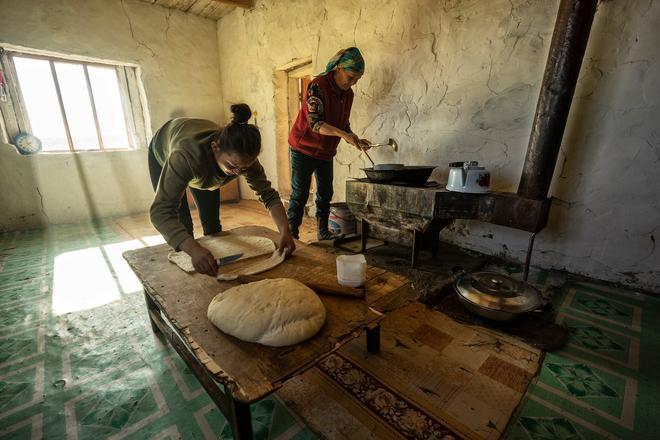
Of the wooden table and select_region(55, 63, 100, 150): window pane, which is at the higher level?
select_region(55, 63, 100, 150): window pane

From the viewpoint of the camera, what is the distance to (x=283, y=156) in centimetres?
469

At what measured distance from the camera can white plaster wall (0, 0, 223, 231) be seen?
3670 millimetres

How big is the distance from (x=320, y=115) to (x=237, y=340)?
6.67 ft

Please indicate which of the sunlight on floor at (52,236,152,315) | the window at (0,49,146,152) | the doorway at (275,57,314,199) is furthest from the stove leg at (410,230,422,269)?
the window at (0,49,146,152)

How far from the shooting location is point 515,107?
2273 millimetres

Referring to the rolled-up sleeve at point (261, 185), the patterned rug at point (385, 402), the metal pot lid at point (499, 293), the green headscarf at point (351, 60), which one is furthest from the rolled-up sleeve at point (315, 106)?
the patterned rug at point (385, 402)

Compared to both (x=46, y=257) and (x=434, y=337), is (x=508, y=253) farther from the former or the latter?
(x=46, y=257)

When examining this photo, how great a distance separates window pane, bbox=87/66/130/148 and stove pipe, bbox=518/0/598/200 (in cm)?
560

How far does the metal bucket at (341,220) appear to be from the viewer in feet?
9.95

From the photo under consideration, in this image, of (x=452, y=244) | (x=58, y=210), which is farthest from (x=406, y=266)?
(x=58, y=210)

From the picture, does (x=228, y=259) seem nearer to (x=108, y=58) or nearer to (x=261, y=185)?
(x=261, y=185)

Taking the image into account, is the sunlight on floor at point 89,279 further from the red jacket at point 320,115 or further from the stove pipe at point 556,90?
the stove pipe at point 556,90

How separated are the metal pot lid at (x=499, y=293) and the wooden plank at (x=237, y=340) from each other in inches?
29.2

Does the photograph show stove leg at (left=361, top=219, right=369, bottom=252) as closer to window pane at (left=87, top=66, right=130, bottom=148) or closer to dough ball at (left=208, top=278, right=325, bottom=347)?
dough ball at (left=208, top=278, right=325, bottom=347)
